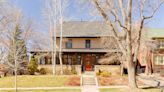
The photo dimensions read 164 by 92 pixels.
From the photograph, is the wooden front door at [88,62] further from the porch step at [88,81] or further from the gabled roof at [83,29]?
the porch step at [88,81]

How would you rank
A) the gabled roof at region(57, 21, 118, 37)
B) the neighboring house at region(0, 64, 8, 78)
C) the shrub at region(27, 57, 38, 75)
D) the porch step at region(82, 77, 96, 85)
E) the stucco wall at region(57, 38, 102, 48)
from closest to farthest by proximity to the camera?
the porch step at region(82, 77, 96, 85)
the shrub at region(27, 57, 38, 75)
the gabled roof at region(57, 21, 118, 37)
the stucco wall at region(57, 38, 102, 48)
the neighboring house at region(0, 64, 8, 78)

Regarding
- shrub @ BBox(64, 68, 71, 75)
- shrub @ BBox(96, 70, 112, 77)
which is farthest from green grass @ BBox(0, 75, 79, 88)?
shrub @ BBox(64, 68, 71, 75)

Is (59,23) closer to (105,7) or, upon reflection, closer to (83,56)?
(83,56)

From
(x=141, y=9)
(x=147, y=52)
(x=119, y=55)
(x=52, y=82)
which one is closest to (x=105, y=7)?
(x=141, y=9)

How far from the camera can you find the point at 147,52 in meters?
57.5

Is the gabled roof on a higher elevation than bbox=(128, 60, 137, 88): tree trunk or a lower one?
higher

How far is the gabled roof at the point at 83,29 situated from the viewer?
50.4 m

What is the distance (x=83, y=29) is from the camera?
5212 cm

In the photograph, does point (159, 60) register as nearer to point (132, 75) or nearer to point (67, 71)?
point (67, 71)

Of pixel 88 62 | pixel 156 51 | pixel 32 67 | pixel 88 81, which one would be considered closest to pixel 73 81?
pixel 88 81

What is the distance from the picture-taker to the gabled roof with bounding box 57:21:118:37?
50.4 metres

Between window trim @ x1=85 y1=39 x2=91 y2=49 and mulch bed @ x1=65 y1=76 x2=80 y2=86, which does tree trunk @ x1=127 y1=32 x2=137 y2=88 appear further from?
window trim @ x1=85 y1=39 x2=91 y2=49

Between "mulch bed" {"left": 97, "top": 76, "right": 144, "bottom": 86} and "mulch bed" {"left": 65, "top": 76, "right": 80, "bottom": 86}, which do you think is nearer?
"mulch bed" {"left": 65, "top": 76, "right": 80, "bottom": 86}

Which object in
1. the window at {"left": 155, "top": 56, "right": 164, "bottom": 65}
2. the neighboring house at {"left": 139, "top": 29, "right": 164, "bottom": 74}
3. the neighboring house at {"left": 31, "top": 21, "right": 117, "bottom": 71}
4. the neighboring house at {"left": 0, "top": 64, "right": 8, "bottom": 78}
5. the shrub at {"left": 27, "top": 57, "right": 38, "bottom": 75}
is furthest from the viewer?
the window at {"left": 155, "top": 56, "right": 164, "bottom": 65}
